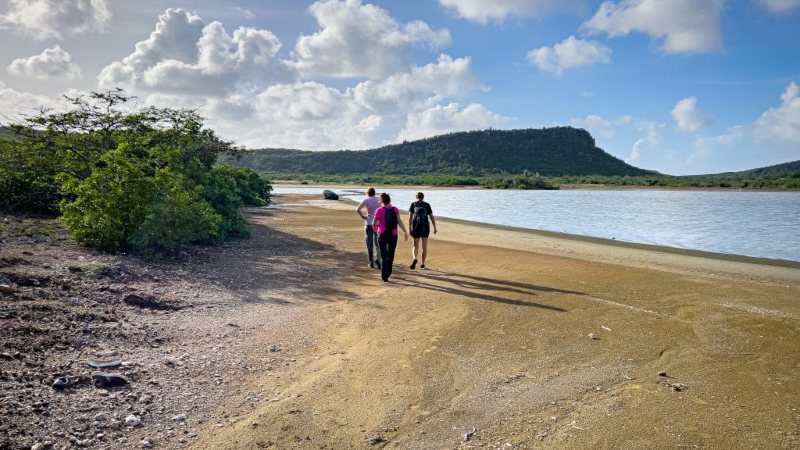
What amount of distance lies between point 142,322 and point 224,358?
1746 millimetres

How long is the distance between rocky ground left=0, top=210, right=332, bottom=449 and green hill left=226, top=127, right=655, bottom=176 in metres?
107

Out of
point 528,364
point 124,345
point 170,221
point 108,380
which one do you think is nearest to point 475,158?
point 170,221

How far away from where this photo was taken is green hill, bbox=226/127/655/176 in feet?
398

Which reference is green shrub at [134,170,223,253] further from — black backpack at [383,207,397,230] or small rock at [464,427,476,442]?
small rock at [464,427,476,442]

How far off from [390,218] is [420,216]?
1.44 meters

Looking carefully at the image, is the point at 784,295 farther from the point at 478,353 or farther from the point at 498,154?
the point at 498,154

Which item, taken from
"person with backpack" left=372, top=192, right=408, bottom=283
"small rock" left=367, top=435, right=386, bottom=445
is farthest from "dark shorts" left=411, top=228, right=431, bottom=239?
"small rock" left=367, top=435, right=386, bottom=445

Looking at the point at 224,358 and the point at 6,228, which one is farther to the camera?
the point at 6,228

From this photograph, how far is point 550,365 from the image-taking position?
19.0 ft

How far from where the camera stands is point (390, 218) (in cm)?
1043

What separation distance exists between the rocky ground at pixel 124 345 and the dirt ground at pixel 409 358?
0.03 m

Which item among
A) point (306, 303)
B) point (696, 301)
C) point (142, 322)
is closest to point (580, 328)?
point (696, 301)

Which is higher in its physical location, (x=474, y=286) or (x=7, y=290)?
(x=7, y=290)

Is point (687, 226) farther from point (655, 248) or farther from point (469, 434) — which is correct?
point (469, 434)
